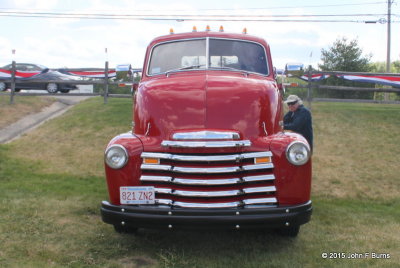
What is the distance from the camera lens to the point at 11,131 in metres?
11.7

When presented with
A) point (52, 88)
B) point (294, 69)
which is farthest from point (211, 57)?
point (52, 88)

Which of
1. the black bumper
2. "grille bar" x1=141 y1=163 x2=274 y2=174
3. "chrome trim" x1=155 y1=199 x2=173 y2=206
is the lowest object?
the black bumper

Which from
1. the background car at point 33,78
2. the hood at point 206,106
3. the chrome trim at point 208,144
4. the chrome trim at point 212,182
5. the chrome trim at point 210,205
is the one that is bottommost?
the chrome trim at point 210,205

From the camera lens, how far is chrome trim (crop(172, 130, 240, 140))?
14.1ft

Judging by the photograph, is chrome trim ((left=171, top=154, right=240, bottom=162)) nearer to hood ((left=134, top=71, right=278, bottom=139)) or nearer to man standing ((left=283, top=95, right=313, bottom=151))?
hood ((left=134, top=71, right=278, bottom=139))

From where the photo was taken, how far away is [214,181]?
4.17 meters

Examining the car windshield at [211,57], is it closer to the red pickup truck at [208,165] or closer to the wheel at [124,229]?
the red pickup truck at [208,165]

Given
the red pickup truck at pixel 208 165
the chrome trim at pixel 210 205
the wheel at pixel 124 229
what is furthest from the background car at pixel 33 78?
the chrome trim at pixel 210 205

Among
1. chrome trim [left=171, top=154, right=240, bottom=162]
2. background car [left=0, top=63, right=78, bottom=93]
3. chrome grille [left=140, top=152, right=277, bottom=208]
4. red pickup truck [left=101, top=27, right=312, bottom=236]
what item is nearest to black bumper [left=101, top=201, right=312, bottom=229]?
red pickup truck [left=101, top=27, right=312, bottom=236]

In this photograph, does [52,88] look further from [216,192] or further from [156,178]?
[216,192]

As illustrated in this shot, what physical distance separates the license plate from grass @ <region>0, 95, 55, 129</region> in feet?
29.6

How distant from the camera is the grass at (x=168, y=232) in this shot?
444 cm

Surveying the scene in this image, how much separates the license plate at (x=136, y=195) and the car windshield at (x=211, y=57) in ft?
6.59

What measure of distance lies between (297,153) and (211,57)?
2084 mm
